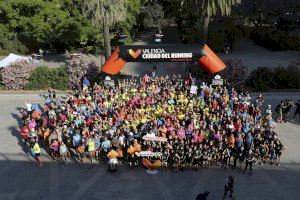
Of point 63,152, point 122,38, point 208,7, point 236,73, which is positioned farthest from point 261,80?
point 63,152

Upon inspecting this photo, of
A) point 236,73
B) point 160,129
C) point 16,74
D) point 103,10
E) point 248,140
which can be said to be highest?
point 103,10

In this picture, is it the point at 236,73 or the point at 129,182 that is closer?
the point at 129,182

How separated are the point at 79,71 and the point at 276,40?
73.1 feet

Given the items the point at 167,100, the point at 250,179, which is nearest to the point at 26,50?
the point at 167,100

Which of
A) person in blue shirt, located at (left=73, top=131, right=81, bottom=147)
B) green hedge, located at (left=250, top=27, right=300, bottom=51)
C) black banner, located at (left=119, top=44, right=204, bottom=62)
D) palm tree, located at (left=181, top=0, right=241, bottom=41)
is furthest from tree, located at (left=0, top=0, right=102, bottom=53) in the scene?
person in blue shirt, located at (left=73, top=131, right=81, bottom=147)

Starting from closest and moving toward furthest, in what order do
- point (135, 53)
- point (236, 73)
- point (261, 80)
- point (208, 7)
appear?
point (135, 53), point (236, 73), point (208, 7), point (261, 80)

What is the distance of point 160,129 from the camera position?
1984 centimetres

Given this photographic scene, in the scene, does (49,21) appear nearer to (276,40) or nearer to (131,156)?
(131,156)

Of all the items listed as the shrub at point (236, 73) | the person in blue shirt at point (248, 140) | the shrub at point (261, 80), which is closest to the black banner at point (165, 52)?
the shrub at point (236, 73)

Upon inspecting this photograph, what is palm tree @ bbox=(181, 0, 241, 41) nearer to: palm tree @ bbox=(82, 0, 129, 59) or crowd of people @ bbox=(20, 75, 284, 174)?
palm tree @ bbox=(82, 0, 129, 59)

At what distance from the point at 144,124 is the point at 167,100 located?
10.4 ft

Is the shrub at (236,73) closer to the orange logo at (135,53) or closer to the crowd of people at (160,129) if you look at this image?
the crowd of people at (160,129)

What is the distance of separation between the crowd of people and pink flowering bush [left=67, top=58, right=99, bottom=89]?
5.72m

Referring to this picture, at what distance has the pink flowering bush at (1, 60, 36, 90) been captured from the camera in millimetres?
31062
